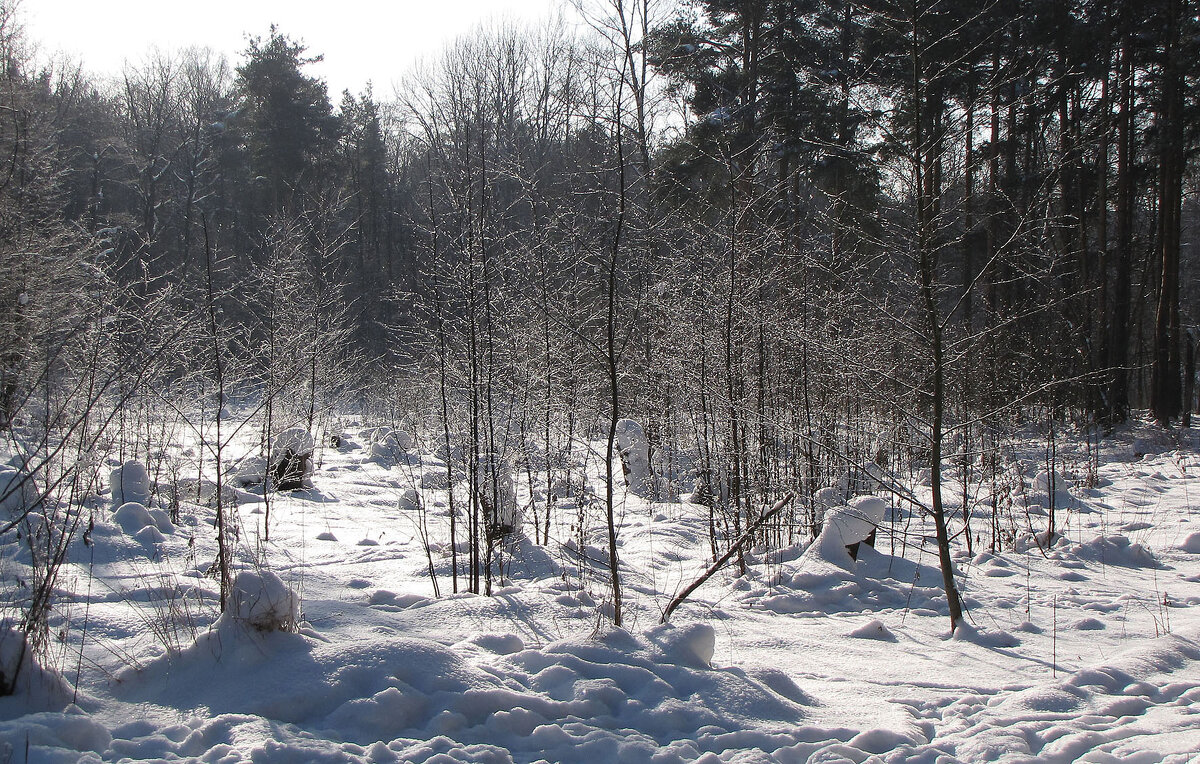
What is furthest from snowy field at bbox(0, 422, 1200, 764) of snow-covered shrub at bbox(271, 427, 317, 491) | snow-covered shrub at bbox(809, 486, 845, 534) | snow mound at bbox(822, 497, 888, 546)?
snow-covered shrub at bbox(271, 427, 317, 491)

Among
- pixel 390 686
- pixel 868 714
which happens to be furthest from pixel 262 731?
pixel 868 714

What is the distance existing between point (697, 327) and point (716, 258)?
2.45ft

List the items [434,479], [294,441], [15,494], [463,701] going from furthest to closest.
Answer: [434,479] → [294,441] → [15,494] → [463,701]

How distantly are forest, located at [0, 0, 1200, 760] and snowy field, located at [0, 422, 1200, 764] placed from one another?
0.56 feet

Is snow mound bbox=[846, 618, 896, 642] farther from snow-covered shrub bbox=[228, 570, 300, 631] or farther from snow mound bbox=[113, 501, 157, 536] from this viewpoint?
snow mound bbox=[113, 501, 157, 536]

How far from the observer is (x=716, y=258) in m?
6.81

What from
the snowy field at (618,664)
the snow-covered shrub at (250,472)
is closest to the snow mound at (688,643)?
the snowy field at (618,664)

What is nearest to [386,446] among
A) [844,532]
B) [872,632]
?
A: [844,532]

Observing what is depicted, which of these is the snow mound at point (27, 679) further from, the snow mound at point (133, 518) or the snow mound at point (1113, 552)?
the snow mound at point (1113, 552)

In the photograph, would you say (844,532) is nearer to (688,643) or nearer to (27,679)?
(688,643)

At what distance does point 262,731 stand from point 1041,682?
3.54m

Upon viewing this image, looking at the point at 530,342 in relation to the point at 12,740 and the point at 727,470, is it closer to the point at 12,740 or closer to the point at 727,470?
the point at 727,470

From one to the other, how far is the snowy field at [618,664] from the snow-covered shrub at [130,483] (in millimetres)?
1211

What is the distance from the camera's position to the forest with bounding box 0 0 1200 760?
4.46 m
